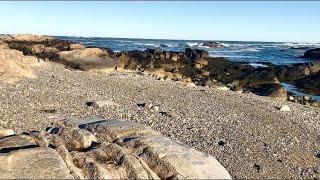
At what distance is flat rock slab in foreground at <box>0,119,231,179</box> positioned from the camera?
1266 centimetres

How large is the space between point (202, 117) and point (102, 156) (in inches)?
423

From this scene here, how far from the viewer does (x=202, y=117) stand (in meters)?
23.8

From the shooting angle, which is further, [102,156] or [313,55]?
[313,55]

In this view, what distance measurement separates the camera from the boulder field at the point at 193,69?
148 feet

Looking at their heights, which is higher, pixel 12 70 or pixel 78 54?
pixel 12 70

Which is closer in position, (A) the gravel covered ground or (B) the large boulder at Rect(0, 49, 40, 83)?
(A) the gravel covered ground

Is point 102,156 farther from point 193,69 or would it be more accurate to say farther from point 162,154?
point 193,69

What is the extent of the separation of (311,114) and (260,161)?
520 inches

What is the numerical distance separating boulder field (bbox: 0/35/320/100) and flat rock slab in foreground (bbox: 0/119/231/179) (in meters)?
23.7

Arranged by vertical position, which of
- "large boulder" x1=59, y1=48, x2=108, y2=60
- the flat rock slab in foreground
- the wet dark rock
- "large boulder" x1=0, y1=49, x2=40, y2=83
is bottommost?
the wet dark rock

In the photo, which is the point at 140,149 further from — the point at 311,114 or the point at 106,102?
the point at 311,114

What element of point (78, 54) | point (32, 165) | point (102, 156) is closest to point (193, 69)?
point (78, 54)

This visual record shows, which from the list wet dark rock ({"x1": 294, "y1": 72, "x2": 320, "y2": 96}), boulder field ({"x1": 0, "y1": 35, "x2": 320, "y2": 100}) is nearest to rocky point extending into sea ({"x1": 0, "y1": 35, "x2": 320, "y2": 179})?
boulder field ({"x1": 0, "y1": 35, "x2": 320, "y2": 100})

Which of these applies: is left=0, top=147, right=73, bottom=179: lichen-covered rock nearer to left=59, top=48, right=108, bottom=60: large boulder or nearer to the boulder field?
→ the boulder field
